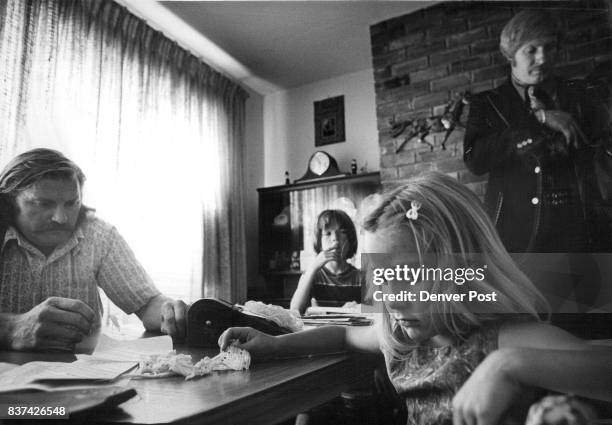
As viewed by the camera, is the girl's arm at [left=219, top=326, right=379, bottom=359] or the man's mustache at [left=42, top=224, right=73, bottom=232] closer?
the girl's arm at [left=219, top=326, right=379, bottom=359]

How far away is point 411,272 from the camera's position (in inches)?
27.0

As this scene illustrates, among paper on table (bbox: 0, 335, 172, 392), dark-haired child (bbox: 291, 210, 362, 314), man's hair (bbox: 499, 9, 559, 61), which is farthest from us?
dark-haired child (bbox: 291, 210, 362, 314)

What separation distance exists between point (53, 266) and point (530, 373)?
98 centimetres

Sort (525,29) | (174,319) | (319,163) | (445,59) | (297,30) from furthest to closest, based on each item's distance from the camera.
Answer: (319,163)
(297,30)
(445,59)
(525,29)
(174,319)

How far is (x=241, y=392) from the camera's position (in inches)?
17.3

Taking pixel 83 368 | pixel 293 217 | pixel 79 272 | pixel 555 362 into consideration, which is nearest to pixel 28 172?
pixel 79 272

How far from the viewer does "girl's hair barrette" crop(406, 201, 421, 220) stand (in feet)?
2.20

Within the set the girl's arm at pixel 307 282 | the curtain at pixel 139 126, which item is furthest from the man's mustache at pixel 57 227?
the girl's arm at pixel 307 282

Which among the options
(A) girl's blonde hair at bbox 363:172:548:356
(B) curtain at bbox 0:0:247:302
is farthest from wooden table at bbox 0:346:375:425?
(B) curtain at bbox 0:0:247:302

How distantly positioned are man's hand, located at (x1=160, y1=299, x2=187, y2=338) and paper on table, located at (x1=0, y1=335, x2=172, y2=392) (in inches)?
4.6

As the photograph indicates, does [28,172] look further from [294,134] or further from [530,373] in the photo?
[530,373]

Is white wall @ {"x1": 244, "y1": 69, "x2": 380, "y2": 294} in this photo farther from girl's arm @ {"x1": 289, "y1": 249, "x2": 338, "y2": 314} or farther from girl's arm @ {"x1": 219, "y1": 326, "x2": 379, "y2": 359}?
girl's arm @ {"x1": 219, "y1": 326, "x2": 379, "y2": 359}

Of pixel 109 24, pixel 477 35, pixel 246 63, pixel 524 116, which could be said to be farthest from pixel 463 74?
pixel 109 24

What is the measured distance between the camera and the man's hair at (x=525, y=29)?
0.96m
